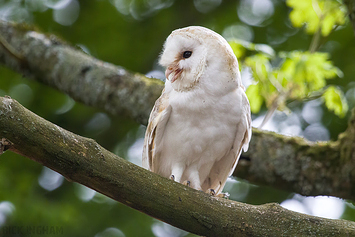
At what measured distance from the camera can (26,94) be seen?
569 centimetres

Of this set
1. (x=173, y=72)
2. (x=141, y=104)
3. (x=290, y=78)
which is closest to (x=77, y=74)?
(x=141, y=104)

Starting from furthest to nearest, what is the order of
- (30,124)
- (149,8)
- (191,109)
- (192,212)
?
(149,8) < (191,109) < (192,212) < (30,124)

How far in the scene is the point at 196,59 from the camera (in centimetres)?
302

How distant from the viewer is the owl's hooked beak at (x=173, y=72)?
3053 millimetres

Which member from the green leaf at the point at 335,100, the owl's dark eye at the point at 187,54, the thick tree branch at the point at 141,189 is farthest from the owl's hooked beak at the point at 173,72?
the green leaf at the point at 335,100

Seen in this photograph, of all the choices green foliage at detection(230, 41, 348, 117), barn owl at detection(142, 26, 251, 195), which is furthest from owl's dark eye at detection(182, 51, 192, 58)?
green foliage at detection(230, 41, 348, 117)

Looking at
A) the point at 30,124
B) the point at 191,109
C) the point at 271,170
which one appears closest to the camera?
the point at 30,124

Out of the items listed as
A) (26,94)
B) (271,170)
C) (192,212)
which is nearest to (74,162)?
(192,212)

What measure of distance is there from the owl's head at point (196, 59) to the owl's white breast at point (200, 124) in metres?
0.09

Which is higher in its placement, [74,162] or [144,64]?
[74,162]

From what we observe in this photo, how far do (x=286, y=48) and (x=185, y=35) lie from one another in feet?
10.6

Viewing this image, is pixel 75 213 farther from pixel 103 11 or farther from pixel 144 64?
pixel 103 11

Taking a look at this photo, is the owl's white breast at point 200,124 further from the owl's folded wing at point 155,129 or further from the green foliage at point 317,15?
the green foliage at point 317,15

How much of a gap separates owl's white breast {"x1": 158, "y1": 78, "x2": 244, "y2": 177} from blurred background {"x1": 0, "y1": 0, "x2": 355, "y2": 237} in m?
2.42
